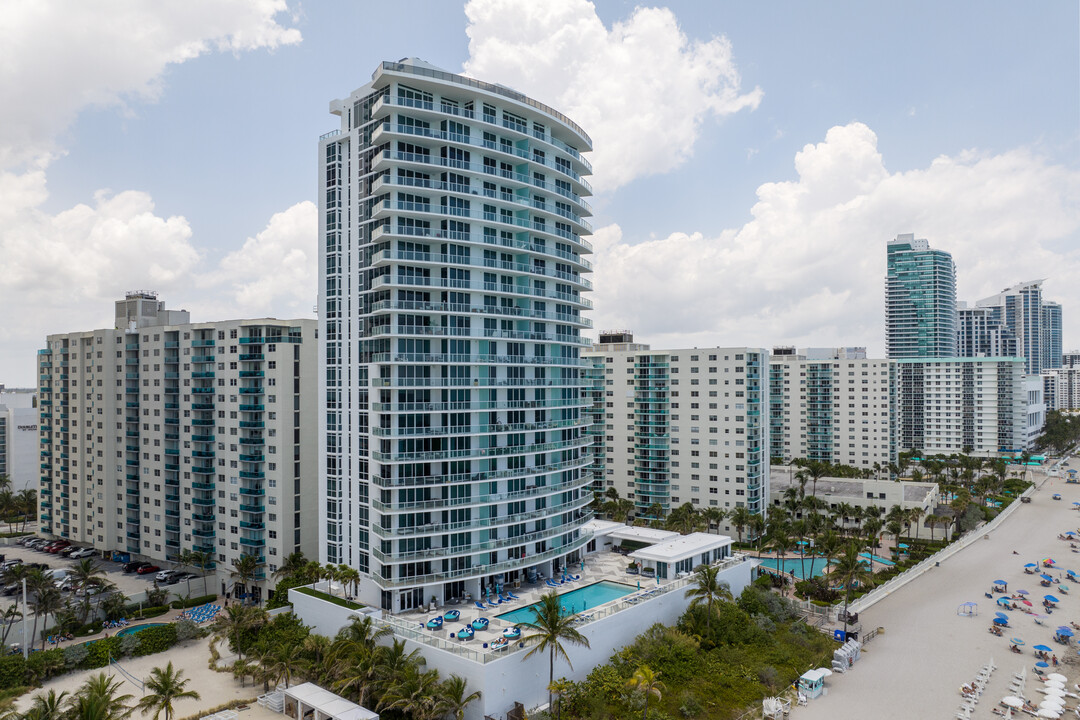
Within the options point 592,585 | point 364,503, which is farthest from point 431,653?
point 592,585

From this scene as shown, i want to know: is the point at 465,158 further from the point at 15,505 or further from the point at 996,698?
the point at 15,505

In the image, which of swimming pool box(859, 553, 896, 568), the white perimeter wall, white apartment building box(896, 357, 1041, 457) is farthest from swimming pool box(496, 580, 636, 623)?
white apartment building box(896, 357, 1041, 457)

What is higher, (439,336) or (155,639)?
(439,336)

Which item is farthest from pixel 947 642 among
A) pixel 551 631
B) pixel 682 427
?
pixel 682 427

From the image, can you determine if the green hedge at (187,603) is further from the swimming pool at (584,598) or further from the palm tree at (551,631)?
the palm tree at (551,631)

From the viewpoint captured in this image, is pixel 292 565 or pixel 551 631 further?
pixel 292 565

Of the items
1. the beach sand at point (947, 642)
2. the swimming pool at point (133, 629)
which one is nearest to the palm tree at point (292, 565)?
the swimming pool at point (133, 629)

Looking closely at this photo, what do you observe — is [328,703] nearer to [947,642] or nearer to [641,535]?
[641,535]

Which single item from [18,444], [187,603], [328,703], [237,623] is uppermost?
[18,444]
